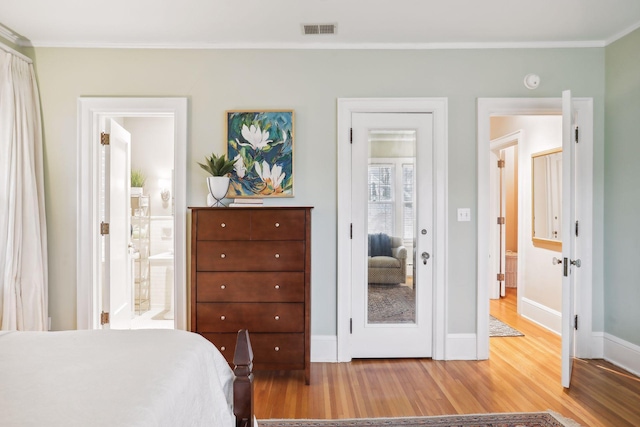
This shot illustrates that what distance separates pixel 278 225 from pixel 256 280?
436 mm

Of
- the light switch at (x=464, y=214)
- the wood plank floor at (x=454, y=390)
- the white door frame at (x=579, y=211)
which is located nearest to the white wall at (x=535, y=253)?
the white door frame at (x=579, y=211)

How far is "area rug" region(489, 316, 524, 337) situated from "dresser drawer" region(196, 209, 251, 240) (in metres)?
2.80

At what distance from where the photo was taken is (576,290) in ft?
10.4

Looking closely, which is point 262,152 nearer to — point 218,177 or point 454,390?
point 218,177

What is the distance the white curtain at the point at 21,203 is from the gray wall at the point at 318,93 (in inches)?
5.4

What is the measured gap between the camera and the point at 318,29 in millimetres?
2902

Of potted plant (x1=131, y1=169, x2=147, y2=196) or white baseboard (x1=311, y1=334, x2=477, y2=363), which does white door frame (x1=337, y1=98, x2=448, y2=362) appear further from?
potted plant (x1=131, y1=169, x2=147, y2=196)

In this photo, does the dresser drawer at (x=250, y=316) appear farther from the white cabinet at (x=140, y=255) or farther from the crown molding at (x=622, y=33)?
the crown molding at (x=622, y=33)

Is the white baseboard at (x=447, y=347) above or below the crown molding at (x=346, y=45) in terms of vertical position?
below

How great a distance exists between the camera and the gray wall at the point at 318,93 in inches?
124

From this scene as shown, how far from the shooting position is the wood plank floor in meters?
2.33

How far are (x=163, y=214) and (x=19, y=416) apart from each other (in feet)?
14.5

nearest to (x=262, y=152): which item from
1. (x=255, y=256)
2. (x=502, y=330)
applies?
(x=255, y=256)

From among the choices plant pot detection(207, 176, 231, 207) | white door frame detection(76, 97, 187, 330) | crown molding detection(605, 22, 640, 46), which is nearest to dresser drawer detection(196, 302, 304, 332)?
white door frame detection(76, 97, 187, 330)
